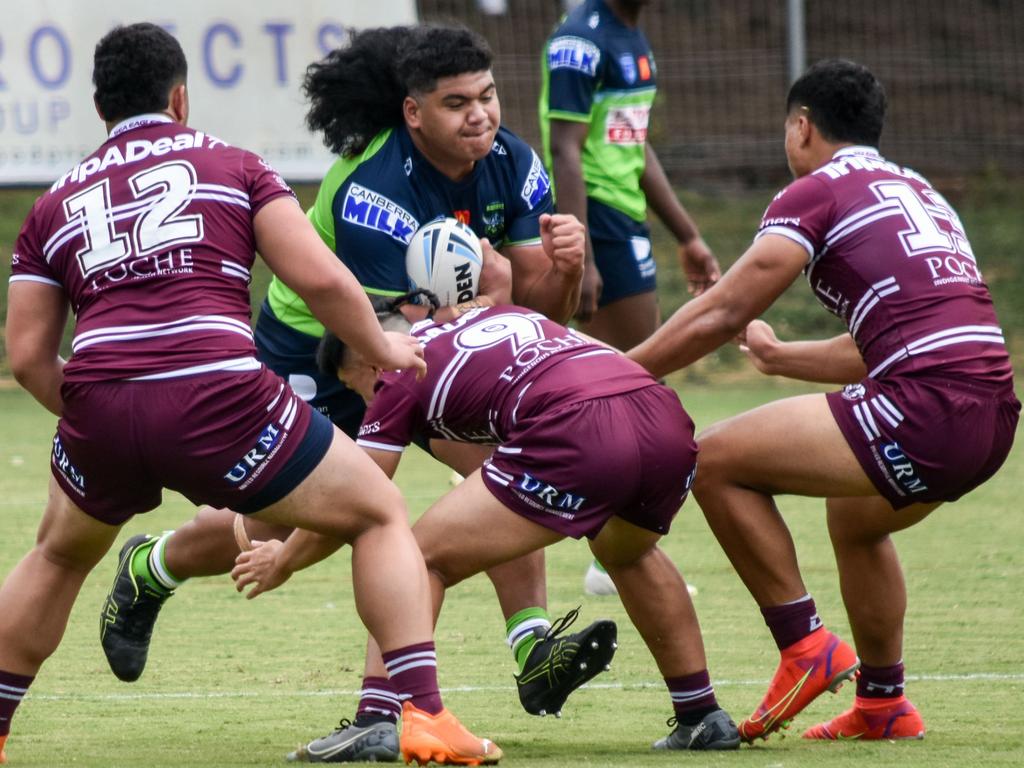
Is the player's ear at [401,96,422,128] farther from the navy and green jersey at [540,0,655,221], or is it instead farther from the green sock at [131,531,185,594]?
the navy and green jersey at [540,0,655,221]

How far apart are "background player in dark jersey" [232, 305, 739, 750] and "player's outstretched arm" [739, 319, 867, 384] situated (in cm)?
87

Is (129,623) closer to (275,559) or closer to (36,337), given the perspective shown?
(275,559)

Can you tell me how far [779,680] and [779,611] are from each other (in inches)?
7.8

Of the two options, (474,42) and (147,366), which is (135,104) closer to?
(147,366)

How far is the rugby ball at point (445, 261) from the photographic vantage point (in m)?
5.71

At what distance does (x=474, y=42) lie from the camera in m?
5.76

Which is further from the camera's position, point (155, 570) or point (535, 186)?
point (535, 186)

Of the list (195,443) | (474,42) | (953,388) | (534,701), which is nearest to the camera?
(195,443)

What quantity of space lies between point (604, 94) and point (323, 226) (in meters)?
2.88

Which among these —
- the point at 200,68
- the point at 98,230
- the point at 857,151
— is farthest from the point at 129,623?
the point at 200,68

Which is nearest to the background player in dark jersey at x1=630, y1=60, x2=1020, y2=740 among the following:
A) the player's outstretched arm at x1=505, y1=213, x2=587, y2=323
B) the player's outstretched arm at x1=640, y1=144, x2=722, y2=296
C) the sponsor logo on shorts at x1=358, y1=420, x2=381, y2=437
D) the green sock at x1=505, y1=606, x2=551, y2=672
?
the player's outstretched arm at x1=505, y1=213, x2=587, y2=323

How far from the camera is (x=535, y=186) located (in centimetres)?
621

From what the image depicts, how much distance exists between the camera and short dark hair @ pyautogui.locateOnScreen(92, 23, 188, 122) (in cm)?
454

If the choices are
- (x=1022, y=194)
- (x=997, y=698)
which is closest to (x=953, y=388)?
(x=997, y=698)
